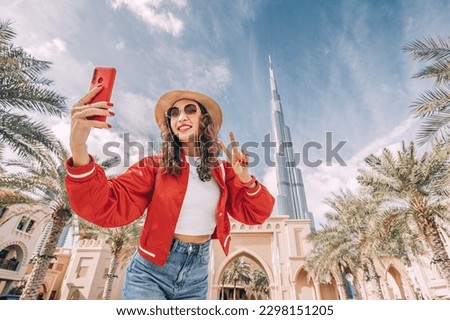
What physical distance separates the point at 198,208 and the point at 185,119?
0.77 metres

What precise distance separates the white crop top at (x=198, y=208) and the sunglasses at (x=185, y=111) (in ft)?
1.83

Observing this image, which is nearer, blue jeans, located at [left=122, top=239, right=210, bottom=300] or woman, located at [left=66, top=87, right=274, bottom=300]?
woman, located at [left=66, top=87, right=274, bottom=300]

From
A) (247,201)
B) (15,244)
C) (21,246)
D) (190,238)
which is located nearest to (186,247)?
(190,238)

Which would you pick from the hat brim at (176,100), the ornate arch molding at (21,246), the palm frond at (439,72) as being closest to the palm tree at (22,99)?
the hat brim at (176,100)

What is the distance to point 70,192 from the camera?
Result: 127 cm

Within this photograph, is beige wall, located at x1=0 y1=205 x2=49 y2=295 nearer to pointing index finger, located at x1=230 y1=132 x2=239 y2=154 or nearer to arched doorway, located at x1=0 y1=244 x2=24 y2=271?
arched doorway, located at x1=0 y1=244 x2=24 y2=271

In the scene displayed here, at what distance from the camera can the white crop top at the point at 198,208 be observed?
172 cm

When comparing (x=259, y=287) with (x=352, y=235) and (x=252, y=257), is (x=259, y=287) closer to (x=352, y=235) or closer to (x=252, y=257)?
(x=252, y=257)

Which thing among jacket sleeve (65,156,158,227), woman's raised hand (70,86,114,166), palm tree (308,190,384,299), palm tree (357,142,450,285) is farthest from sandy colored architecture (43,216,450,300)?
woman's raised hand (70,86,114,166)

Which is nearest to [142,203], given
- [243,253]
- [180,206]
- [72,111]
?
[180,206]

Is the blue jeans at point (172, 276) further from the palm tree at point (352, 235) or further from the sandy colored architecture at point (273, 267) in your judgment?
the sandy colored architecture at point (273, 267)

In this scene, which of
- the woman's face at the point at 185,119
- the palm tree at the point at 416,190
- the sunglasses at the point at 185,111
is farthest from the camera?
the palm tree at the point at 416,190

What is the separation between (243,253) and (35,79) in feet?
75.8

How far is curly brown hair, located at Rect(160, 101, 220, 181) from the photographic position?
184 centimetres
